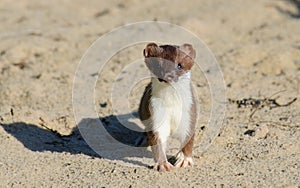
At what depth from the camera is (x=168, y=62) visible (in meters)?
3.83

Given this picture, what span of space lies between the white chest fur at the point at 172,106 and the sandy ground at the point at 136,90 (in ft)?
0.91

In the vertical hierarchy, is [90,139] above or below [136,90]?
below

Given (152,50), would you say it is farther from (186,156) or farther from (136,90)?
(136,90)

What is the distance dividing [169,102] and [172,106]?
1.6 inches

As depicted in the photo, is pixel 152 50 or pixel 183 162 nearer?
pixel 152 50

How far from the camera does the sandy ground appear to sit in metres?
3.89

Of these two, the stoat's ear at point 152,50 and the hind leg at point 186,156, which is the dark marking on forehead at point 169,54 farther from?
the hind leg at point 186,156

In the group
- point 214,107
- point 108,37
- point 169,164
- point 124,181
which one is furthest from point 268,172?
point 108,37

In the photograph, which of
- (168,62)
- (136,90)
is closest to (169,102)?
(168,62)

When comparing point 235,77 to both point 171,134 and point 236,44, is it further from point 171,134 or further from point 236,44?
point 171,134

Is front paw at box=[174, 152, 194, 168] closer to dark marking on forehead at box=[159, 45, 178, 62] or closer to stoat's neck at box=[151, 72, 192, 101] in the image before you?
stoat's neck at box=[151, 72, 192, 101]

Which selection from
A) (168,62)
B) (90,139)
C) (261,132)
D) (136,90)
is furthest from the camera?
(136,90)

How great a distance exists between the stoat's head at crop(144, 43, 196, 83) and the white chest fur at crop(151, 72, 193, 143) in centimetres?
7

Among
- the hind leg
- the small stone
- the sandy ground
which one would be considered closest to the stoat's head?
the hind leg
